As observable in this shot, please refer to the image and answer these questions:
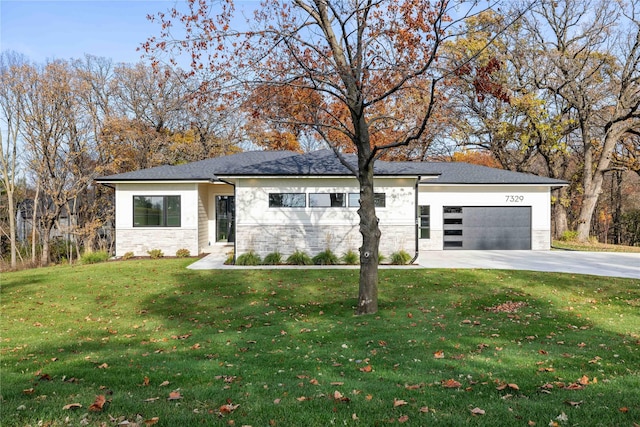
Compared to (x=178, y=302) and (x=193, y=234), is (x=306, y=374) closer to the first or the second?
(x=178, y=302)

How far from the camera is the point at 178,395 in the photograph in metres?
4.12

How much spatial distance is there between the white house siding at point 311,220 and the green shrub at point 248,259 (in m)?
0.37

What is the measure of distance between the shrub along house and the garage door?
45 millimetres

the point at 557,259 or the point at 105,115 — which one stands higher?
the point at 105,115

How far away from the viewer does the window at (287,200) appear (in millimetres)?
15766

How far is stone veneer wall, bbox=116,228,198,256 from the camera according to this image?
1786 cm

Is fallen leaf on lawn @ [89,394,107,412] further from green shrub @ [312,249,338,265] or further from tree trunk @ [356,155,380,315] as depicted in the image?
green shrub @ [312,249,338,265]

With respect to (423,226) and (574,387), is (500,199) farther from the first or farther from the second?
(574,387)

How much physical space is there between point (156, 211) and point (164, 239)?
1.23m

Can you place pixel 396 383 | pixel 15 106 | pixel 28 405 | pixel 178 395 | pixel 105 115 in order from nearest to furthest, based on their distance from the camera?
pixel 28 405, pixel 178 395, pixel 396 383, pixel 15 106, pixel 105 115

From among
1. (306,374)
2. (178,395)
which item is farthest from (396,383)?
(178,395)

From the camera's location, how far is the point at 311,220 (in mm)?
15742

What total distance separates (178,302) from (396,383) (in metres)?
6.83

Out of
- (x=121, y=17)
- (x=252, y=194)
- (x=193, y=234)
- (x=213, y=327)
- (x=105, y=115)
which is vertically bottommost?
(x=213, y=327)
